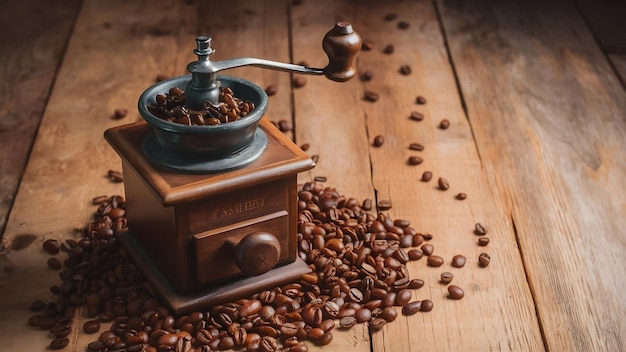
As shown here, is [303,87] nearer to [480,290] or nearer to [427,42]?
[427,42]

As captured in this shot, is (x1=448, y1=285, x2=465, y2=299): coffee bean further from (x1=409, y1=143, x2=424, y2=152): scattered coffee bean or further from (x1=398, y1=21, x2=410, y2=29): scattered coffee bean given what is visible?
(x1=398, y1=21, x2=410, y2=29): scattered coffee bean

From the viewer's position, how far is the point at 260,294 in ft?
6.26

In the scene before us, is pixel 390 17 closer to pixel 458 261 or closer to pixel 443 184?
pixel 443 184

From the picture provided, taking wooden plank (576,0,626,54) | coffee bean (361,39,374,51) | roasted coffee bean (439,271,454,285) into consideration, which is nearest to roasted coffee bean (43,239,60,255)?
roasted coffee bean (439,271,454,285)

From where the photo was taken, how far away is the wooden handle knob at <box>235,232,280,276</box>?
1.81 m

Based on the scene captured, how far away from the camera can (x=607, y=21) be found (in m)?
3.23

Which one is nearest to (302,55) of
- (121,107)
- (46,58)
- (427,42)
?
(427,42)

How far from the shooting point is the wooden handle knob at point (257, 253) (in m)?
1.81

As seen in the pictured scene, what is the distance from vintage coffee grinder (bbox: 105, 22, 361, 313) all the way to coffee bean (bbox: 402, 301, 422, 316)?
0.22 metres

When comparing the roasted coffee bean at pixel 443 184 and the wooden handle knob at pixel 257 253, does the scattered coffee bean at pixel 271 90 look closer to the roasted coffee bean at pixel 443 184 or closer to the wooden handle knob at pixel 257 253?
the roasted coffee bean at pixel 443 184

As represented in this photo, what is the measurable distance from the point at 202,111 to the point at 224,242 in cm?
26

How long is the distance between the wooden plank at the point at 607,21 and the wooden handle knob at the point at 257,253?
65.9 inches

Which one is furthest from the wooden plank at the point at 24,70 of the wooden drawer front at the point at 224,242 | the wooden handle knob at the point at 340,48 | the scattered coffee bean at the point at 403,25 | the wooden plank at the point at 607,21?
the wooden plank at the point at 607,21

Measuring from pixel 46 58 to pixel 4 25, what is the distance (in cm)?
30
